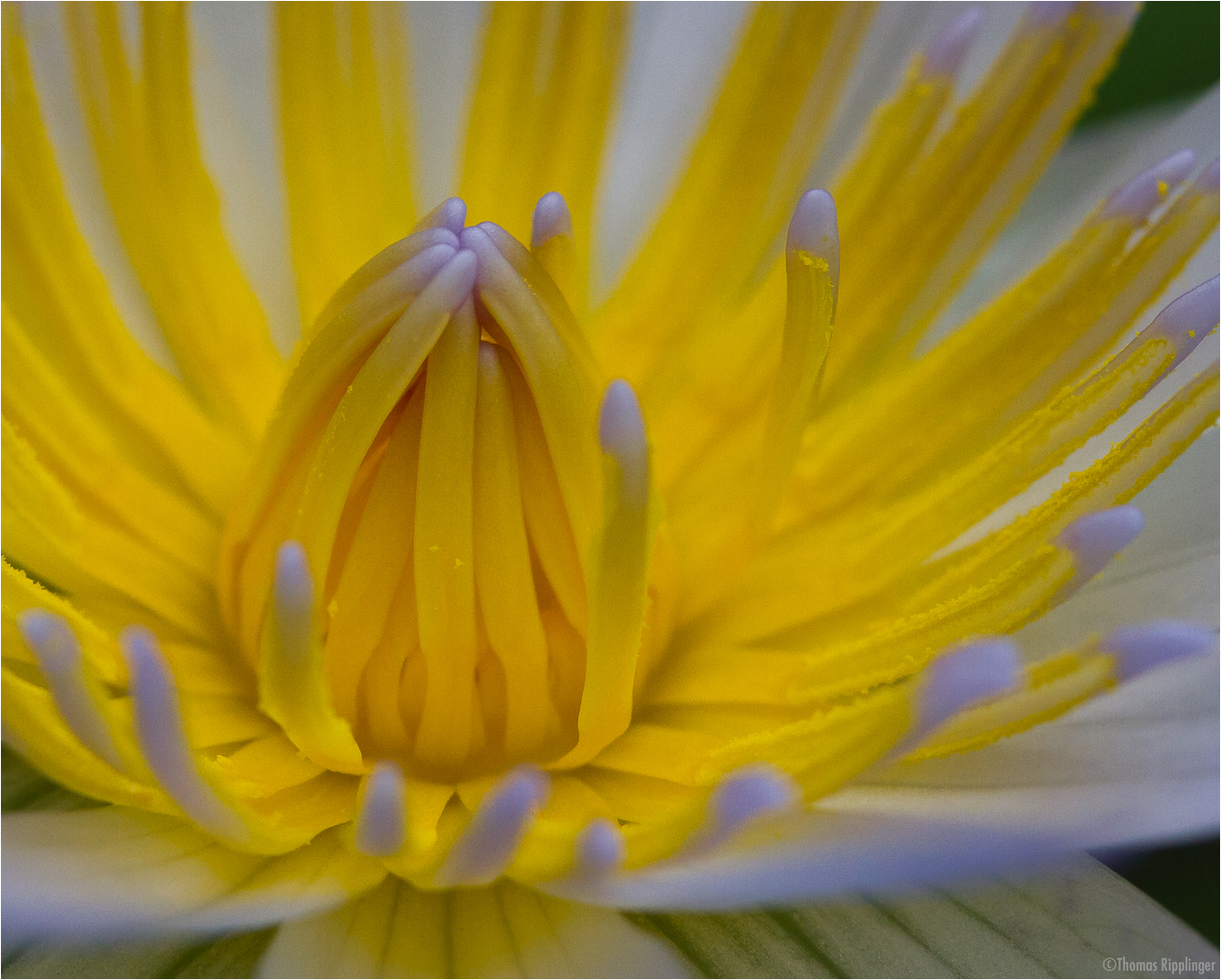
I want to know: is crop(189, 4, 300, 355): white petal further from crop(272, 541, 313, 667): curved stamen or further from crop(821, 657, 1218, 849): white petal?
crop(821, 657, 1218, 849): white petal

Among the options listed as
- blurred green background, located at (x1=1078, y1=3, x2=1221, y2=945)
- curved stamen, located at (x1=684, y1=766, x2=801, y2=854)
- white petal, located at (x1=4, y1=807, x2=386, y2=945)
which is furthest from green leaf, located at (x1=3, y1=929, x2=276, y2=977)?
blurred green background, located at (x1=1078, y1=3, x2=1221, y2=945)

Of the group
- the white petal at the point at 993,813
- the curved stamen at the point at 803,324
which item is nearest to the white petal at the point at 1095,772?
the white petal at the point at 993,813

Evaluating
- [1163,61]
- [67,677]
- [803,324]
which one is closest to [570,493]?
[803,324]

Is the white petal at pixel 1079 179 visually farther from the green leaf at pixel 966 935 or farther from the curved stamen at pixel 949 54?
the green leaf at pixel 966 935

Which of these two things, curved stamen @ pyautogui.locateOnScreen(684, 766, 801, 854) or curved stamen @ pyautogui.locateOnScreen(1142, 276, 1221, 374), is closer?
curved stamen @ pyautogui.locateOnScreen(684, 766, 801, 854)

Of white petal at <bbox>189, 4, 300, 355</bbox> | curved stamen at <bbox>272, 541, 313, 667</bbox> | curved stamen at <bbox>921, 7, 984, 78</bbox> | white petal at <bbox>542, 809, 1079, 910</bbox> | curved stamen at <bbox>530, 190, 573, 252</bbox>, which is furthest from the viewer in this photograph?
white petal at <bbox>189, 4, 300, 355</bbox>

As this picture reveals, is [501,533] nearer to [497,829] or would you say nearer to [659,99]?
[497,829]

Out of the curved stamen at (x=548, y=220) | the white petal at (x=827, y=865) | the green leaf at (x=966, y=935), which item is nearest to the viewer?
the white petal at (x=827, y=865)

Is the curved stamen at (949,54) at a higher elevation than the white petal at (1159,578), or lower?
higher

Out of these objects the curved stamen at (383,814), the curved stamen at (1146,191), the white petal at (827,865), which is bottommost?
the white petal at (827,865)
